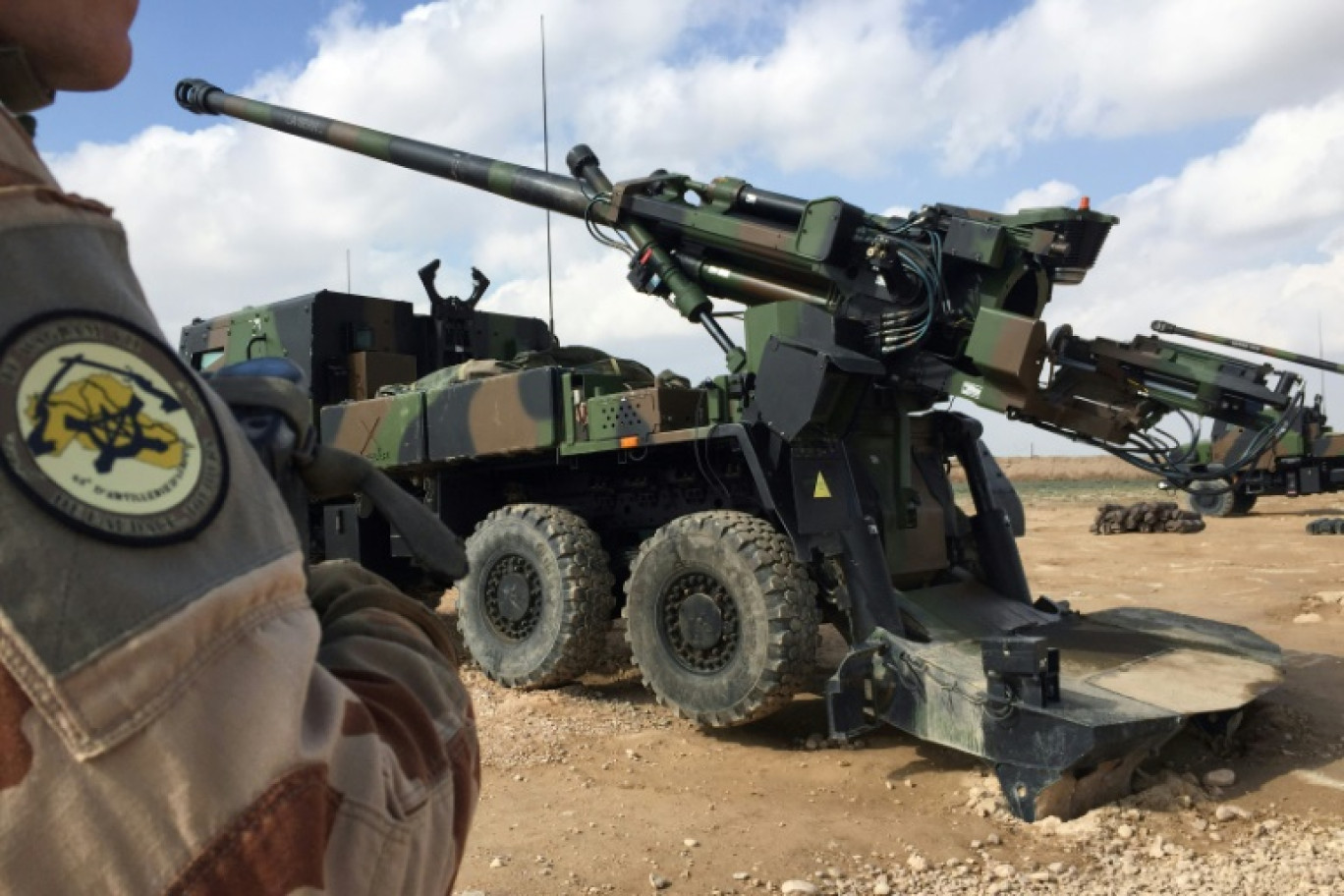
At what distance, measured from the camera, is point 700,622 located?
516 cm

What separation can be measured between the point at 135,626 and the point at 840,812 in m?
3.98

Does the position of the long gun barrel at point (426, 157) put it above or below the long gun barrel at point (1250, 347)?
above

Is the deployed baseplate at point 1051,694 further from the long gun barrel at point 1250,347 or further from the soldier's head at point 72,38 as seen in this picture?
the soldier's head at point 72,38

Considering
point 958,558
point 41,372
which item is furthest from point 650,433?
point 41,372

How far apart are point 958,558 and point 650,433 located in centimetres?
213

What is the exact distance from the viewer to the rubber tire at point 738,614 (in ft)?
16.0

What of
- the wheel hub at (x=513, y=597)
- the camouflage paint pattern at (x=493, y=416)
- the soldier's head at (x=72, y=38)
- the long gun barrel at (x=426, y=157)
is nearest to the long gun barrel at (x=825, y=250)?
the long gun barrel at (x=426, y=157)

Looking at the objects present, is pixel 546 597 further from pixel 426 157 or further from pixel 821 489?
pixel 426 157

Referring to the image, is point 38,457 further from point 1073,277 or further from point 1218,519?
point 1218,519

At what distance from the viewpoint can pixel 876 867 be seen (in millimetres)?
3648

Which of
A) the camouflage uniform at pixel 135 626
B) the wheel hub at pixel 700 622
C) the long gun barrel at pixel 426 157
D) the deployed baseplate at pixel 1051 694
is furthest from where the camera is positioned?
the long gun barrel at pixel 426 157

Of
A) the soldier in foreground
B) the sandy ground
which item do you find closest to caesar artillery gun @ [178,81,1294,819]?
the sandy ground

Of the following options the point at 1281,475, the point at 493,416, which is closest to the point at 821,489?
the point at 493,416

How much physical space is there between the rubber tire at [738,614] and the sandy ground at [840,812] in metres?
0.27
